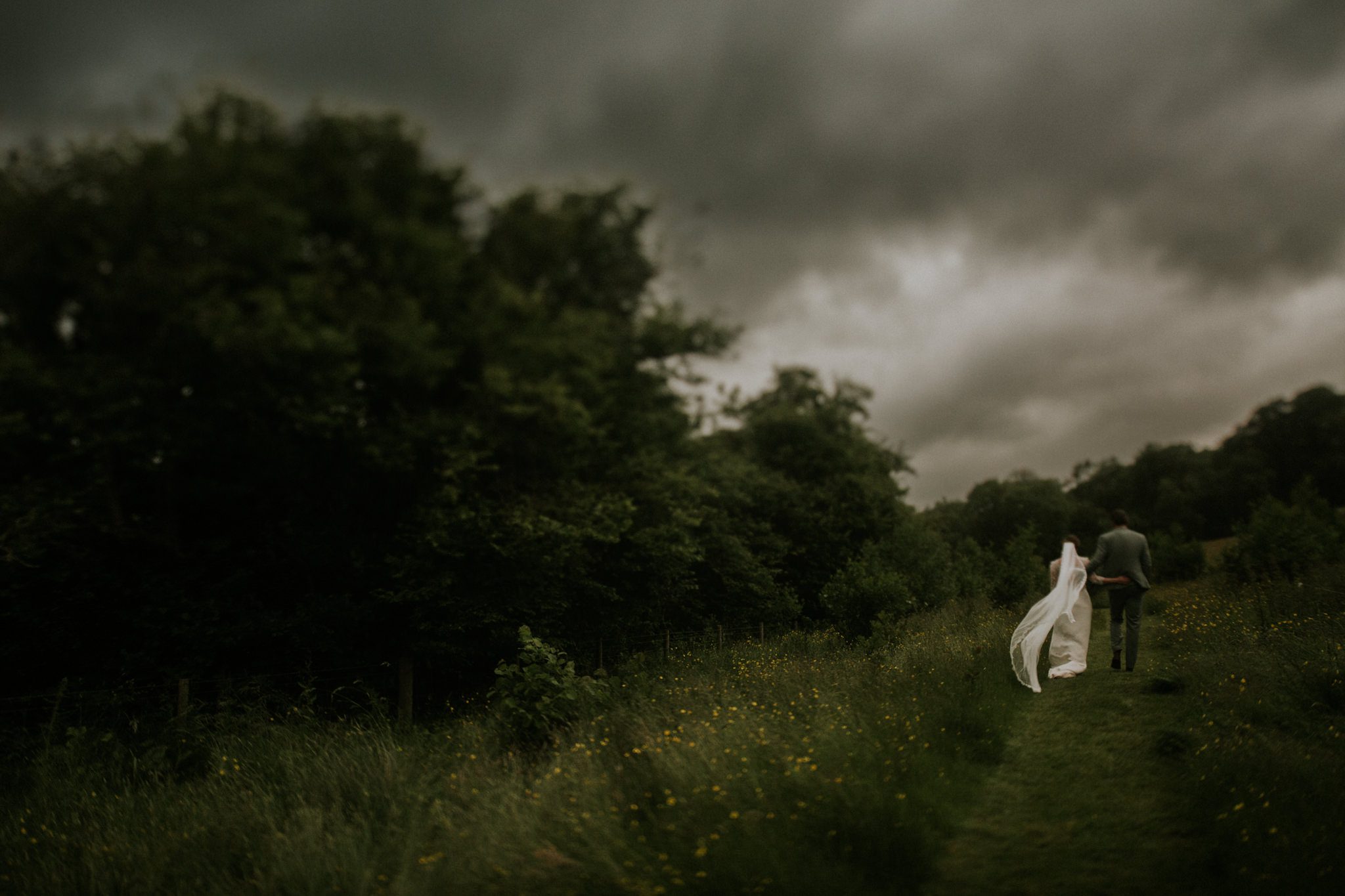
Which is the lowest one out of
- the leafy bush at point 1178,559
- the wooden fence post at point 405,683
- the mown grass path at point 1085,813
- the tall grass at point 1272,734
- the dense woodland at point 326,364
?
the wooden fence post at point 405,683

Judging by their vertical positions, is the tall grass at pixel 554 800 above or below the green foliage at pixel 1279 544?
below

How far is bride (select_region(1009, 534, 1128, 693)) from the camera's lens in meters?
9.87

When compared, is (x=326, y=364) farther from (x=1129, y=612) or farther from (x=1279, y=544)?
(x=1279, y=544)

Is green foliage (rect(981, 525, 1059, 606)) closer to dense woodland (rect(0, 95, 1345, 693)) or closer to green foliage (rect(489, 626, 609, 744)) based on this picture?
green foliage (rect(489, 626, 609, 744))

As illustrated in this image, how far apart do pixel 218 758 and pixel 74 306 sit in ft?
20.9

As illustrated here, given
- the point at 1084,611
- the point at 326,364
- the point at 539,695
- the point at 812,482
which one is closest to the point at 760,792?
the point at 539,695

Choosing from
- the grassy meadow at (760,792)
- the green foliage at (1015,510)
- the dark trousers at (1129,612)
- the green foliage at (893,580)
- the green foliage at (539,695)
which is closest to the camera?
the grassy meadow at (760,792)

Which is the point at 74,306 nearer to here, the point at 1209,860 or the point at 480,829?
the point at 480,829

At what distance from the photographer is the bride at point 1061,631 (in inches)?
388

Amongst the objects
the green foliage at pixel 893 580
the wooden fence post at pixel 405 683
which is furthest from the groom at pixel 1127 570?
the wooden fence post at pixel 405 683

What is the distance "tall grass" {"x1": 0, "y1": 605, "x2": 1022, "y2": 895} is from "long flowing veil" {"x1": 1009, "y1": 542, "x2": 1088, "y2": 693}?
25.5 inches

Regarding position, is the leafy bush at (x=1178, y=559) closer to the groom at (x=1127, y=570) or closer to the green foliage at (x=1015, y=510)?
the groom at (x=1127, y=570)

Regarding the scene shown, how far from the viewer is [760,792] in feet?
17.9

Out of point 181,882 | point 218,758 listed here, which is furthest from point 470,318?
point 218,758
